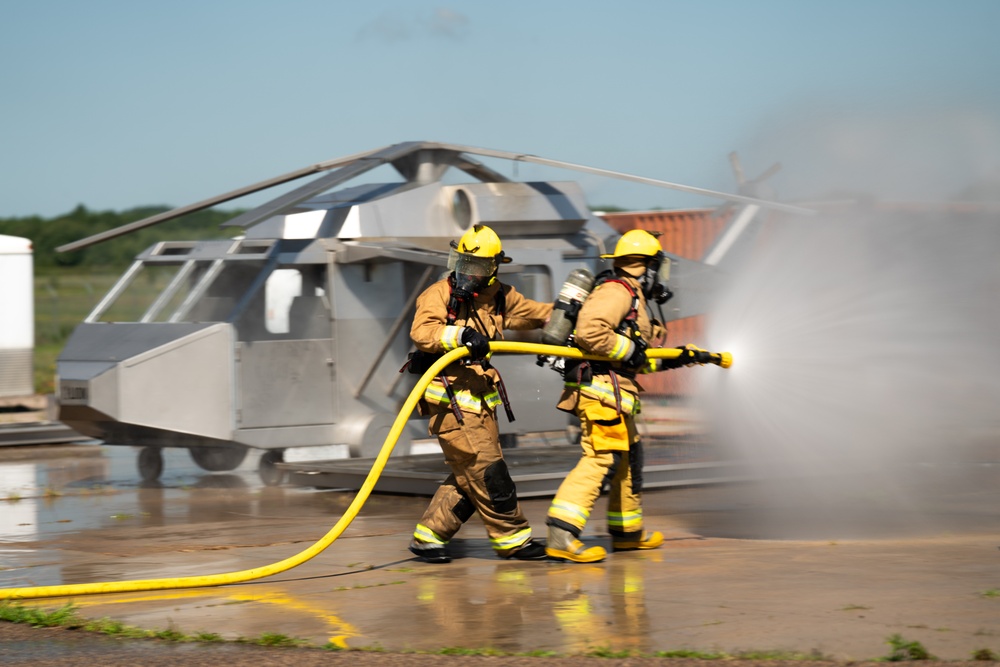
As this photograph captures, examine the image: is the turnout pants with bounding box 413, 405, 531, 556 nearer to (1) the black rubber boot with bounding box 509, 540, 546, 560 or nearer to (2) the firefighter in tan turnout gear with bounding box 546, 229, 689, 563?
(1) the black rubber boot with bounding box 509, 540, 546, 560

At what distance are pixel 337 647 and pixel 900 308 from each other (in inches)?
302

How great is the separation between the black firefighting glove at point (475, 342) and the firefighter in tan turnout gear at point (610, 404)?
59 centimetres

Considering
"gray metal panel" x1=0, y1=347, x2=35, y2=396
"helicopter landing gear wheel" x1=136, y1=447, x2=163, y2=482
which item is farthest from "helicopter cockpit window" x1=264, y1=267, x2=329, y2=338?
"gray metal panel" x1=0, y1=347, x2=35, y2=396

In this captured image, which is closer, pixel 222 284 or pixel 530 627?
pixel 530 627

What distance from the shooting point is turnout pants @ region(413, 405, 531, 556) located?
7621 mm

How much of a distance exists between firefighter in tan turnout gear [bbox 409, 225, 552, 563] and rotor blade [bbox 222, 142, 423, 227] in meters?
4.80

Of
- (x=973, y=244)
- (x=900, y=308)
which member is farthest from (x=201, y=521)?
(x=973, y=244)

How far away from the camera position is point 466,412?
7.66 m

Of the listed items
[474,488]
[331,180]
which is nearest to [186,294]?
[331,180]

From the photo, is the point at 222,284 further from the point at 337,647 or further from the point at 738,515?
the point at 337,647

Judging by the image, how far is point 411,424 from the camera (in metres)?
12.8

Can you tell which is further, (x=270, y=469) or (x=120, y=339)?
(x=270, y=469)

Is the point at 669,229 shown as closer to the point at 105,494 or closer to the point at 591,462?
the point at 105,494

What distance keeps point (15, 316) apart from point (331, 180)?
8412mm
